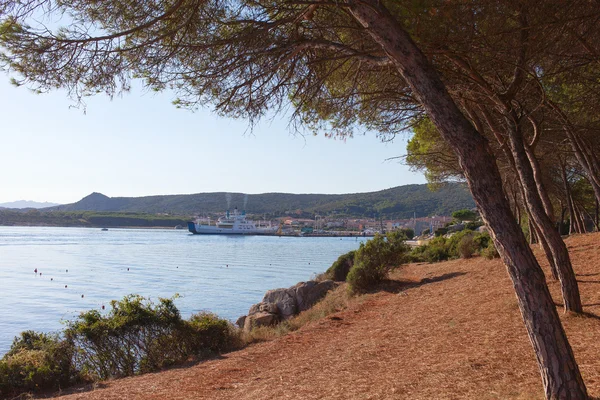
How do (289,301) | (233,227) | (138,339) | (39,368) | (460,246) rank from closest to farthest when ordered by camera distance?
(39,368) → (138,339) → (289,301) → (460,246) → (233,227)

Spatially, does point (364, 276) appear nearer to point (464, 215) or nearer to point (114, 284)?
point (114, 284)

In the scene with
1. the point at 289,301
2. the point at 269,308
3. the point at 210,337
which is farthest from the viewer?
the point at 289,301

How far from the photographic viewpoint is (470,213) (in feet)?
147

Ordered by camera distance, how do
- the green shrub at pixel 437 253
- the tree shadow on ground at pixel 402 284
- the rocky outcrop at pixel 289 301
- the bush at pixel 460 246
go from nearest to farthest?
1. the tree shadow on ground at pixel 402 284
2. the rocky outcrop at pixel 289 301
3. the bush at pixel 460 246
4. the green shrub at pixel 437 253

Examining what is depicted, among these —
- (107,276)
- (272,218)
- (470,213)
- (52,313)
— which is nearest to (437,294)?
(52,313)

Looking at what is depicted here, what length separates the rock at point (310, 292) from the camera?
43.6ft

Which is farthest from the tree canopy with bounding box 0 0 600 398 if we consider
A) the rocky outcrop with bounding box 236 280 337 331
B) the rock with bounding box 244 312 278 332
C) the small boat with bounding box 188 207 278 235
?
the small boat with bounding box 188 207 278 235

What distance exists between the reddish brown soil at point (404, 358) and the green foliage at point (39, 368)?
831 millimetres

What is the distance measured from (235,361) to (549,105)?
5750mm

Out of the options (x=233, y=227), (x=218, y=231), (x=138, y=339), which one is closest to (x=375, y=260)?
(x=138, y=339)

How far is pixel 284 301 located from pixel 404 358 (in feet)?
25.8

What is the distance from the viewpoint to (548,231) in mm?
6090

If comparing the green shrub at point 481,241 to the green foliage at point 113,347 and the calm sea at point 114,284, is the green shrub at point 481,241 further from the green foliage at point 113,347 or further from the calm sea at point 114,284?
the green foliage at point 113,347

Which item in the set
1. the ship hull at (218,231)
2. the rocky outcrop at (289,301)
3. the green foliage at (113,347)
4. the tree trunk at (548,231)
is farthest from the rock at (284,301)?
the ship hull at (218,231)
